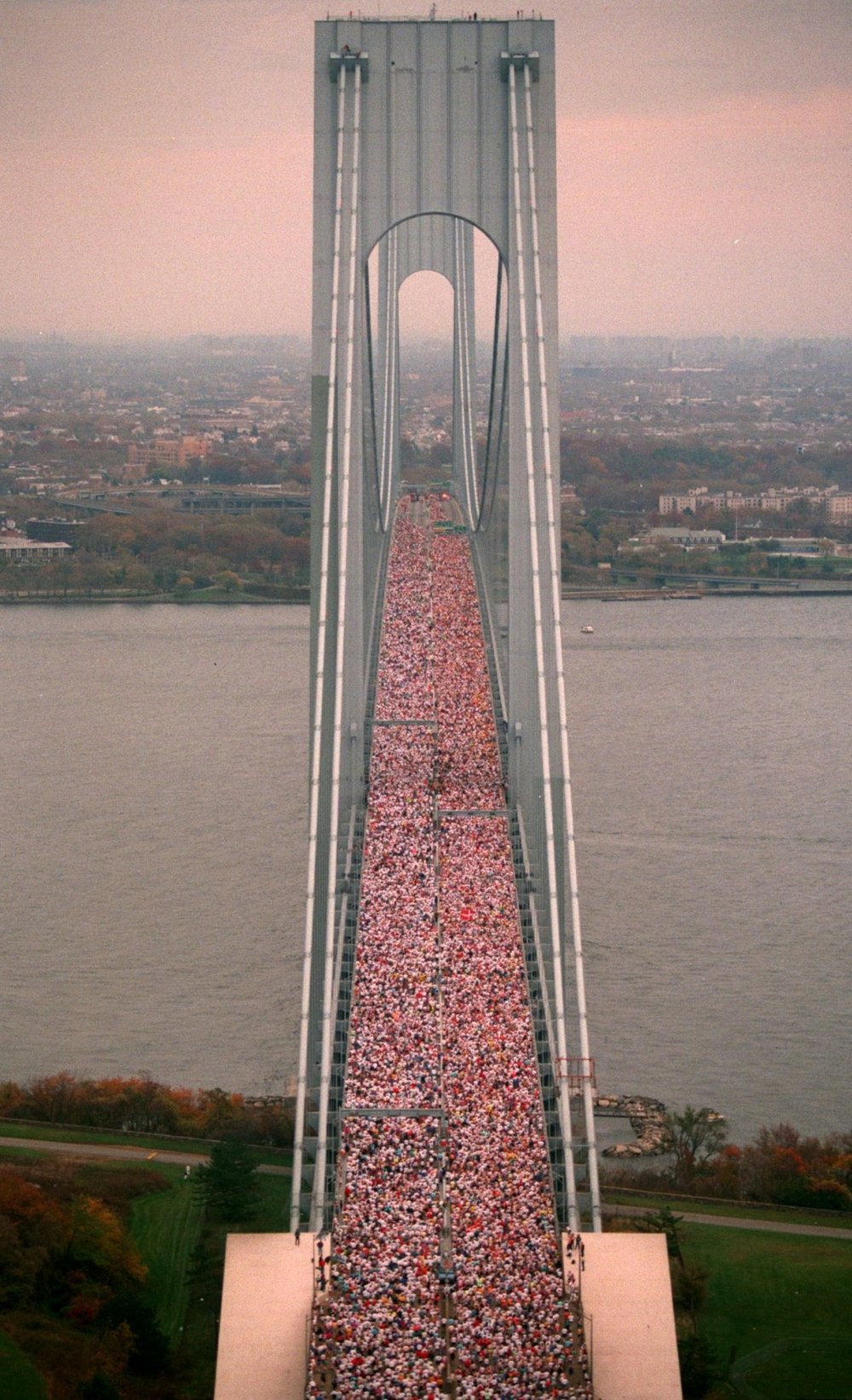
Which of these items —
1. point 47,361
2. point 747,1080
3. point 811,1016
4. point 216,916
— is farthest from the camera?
point 47,361

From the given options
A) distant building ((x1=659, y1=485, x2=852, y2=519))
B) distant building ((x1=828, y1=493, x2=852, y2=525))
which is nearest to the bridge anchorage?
distant building ((x1=659, y1=485, x2=852, y2=519))

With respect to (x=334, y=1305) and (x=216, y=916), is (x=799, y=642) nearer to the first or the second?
(x=216, y=916)

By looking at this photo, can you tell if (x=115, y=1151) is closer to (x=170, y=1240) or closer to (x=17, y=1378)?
(x=170, y=1240)

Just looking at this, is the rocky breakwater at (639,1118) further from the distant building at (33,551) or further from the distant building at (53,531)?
the distant building at (53,531)

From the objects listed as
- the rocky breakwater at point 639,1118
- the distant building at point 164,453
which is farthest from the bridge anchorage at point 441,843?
the distant building at point 164,453

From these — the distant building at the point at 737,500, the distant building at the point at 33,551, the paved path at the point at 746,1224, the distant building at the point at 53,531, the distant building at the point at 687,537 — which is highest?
the distant building at the point at 737,500

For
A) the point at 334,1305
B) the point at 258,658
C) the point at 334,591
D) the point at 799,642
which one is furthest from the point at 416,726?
the point at 799,642
